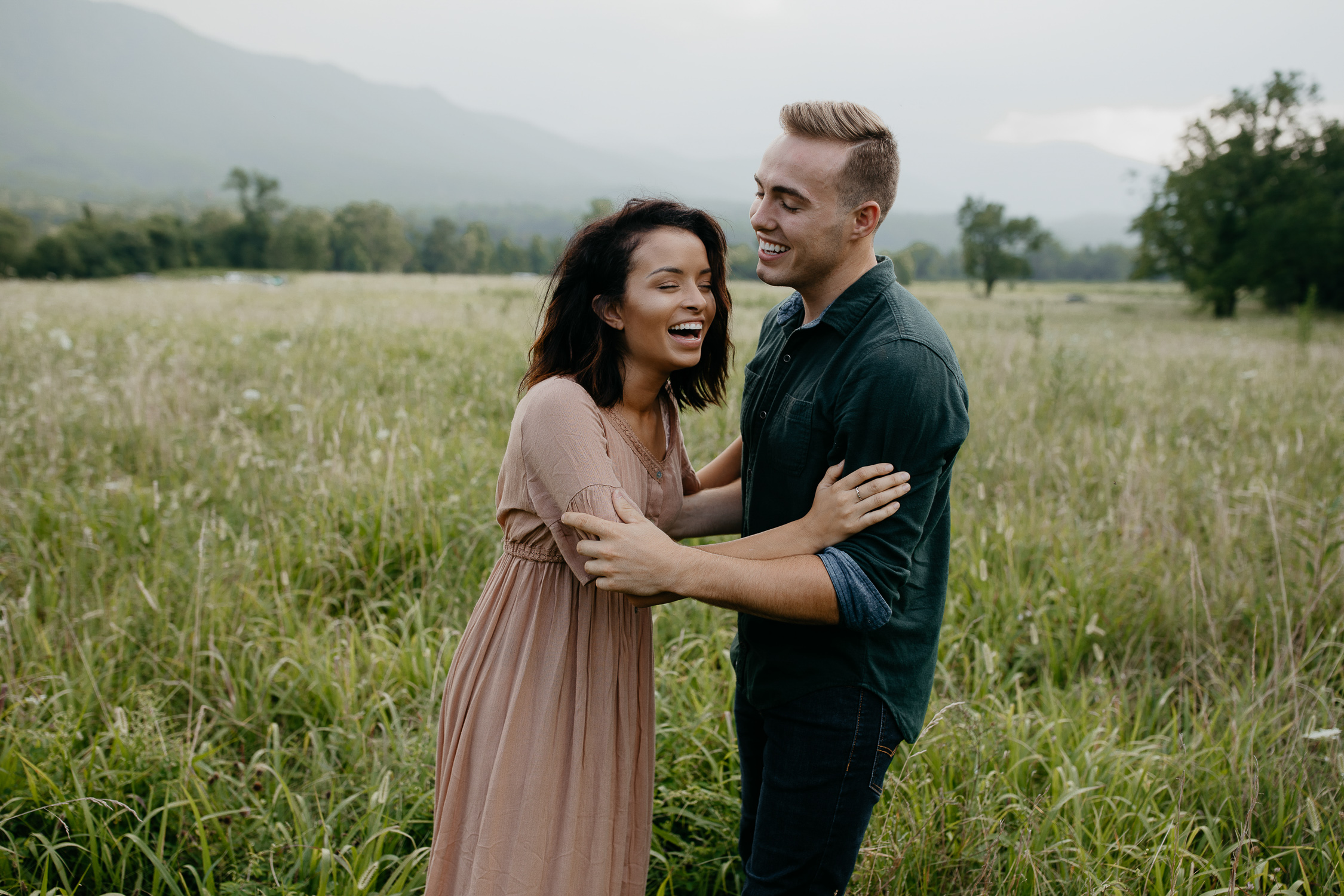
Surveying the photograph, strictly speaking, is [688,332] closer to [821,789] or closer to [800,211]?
[800,211]

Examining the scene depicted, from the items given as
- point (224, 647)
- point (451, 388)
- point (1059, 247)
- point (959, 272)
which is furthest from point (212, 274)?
point (1059, 247)

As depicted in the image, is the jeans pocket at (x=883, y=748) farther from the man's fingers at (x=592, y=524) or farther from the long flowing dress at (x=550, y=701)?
the man's fingers at (x=592, y=524)

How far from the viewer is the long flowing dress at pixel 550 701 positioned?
6.07 feet

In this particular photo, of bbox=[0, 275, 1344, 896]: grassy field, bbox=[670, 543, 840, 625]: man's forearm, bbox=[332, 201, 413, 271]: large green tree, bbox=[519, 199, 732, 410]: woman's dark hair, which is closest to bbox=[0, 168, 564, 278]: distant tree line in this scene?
bbox=[332, 201, 413, 271]: large green tree

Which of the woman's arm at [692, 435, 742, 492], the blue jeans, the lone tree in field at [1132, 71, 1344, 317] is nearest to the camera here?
the blue jeans

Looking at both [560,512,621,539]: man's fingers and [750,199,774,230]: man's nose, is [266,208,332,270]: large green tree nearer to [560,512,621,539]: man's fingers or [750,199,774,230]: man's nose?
[750,199,774,230]: man's nose

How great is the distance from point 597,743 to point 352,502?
3.11 m

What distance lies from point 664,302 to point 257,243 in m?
85.3

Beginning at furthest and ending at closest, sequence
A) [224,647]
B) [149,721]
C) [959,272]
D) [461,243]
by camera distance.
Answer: [461,243], [959,272], [224,647], [149,721]

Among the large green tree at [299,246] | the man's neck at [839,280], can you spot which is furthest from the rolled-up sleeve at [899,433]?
the large green tree at [299,246]

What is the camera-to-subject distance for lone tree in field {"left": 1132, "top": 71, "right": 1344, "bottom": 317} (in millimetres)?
29906

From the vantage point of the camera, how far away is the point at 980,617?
3.65 metres

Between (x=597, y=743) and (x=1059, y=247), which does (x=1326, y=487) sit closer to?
(x=597, y=743)

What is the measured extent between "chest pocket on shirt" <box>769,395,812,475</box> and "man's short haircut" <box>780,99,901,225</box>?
0.52 m
